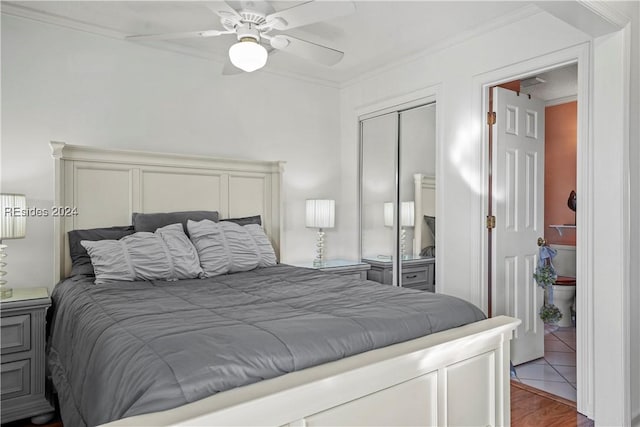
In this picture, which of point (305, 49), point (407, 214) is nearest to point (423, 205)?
point (407, 214)

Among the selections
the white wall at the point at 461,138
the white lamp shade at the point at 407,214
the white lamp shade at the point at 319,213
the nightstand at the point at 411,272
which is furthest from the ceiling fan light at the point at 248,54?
the nightstand at the point at 411,272

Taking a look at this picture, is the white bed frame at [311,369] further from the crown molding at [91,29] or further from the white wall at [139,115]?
the crown molding at [91,29]

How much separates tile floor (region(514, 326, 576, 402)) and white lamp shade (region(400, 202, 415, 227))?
1424 millimetres

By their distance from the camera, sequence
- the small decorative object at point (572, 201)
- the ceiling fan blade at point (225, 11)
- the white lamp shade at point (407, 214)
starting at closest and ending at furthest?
1. the ceiling fan blade at point (225, 11)
2. the white lamp shade at point (407, 214)
3. the small decorative object at point (572, 201)

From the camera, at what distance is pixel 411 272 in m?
3.80

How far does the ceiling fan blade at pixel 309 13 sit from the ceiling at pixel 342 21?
32 centimetres

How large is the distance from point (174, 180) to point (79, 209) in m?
0.70

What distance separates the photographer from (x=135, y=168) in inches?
124

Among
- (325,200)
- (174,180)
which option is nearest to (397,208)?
(325,200)

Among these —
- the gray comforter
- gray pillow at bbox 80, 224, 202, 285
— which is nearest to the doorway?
the gray comforter

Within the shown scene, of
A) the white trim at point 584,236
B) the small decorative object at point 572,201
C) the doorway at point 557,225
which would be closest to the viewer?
the white trim at point 584,236

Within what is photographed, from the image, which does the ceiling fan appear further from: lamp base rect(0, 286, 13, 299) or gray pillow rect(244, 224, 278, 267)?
lamp base rect(0, 286, 13, 299)

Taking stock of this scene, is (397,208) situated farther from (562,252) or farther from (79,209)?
(79,209)

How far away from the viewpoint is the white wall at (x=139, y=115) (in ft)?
9.30
